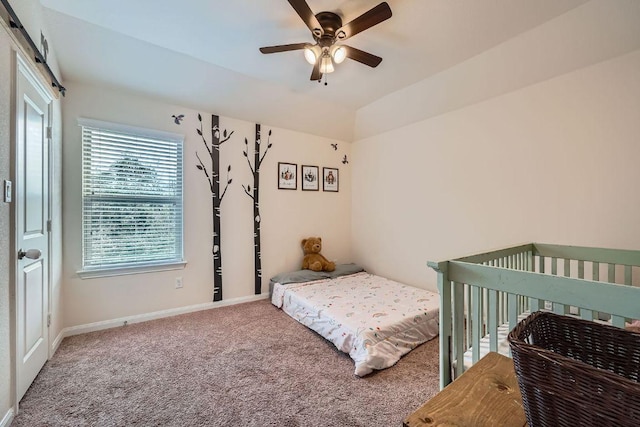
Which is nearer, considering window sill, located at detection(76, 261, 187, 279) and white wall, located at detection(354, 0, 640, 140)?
white wall, located at detection(354, 0, 640, 140)

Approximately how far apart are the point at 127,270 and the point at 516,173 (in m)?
3.89

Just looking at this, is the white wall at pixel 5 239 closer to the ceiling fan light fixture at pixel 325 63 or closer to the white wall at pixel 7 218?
the white wall at pixel 7 218

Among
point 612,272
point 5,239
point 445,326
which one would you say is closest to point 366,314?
point 445,326

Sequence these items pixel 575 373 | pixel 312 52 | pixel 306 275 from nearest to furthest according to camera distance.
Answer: pixel 575 373 → pixel 312 52 → pixel 306 275

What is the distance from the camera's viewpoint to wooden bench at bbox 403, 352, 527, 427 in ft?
2.03

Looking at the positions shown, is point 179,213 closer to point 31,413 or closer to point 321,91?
point 31,413

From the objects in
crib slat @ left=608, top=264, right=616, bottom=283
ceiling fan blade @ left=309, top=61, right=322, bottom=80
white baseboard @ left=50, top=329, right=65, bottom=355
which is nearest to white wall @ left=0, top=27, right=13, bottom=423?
white baseboard @ left=50, top=329, right=65, bottom=355

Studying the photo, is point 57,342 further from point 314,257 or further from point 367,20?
point 367,20

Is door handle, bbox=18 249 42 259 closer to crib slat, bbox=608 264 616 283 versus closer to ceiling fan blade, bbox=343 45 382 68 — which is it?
ceiling fan blade, bbox=343 45 382 68

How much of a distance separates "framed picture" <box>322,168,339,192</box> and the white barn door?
296 cm

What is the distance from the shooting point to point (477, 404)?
0.68 meters

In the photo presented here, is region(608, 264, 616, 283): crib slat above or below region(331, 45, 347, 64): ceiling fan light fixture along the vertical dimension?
below

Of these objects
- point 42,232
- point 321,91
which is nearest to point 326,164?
point 321,91

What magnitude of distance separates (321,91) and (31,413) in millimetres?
3513
